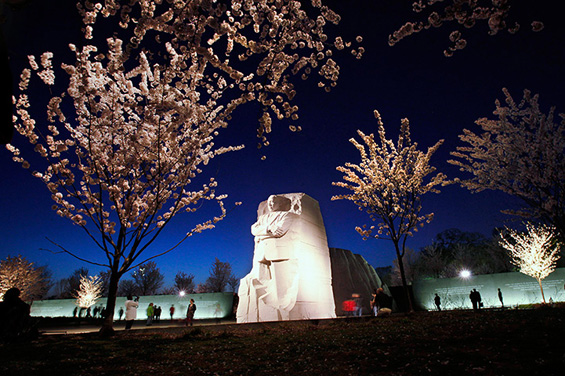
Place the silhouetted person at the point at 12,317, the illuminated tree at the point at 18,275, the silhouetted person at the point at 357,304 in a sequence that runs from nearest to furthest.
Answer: the silhouetted person at the point at 12,317
the silhouetted person at the point at 357,304
the illuminated tree at the point at 18,275

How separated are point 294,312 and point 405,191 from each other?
7.89m

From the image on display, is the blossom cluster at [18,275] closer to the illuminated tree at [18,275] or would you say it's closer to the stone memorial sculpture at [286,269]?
the illuminated tree at [18,275]

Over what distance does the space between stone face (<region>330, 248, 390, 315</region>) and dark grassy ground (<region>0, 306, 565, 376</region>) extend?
18.5 metres

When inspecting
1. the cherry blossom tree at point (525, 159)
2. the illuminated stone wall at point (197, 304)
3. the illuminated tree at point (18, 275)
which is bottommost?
the illuminated stone wall at point (197, 304)

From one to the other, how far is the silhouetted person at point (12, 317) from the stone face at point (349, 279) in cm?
2074

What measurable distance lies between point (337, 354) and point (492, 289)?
2323 cm

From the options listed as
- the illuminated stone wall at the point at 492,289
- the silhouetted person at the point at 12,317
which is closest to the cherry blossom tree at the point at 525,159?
the illuminated stone wall at the point at 492,289

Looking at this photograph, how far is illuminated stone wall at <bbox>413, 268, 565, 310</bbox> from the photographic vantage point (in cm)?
2033

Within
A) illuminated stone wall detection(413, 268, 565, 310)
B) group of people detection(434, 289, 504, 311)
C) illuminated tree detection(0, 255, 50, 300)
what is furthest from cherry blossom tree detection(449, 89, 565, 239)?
illuminated tree detection(0, 255, 50, 300)

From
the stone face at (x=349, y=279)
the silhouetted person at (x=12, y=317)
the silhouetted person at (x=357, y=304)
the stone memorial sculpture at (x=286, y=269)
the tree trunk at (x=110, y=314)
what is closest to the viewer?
the silhouetted person at (x=12, y=317)

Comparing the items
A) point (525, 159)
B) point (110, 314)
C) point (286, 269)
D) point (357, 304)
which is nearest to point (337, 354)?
point (110, 314)

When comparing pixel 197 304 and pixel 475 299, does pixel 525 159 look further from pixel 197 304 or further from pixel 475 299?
pixel 197 304

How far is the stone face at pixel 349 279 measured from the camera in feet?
80.5

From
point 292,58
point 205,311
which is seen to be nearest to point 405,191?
point 292,58
